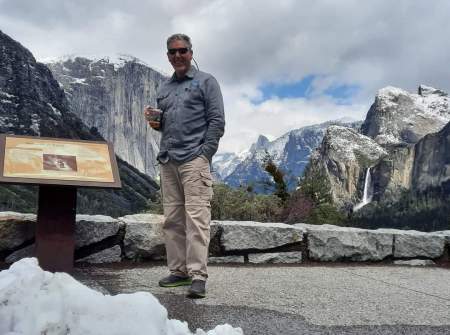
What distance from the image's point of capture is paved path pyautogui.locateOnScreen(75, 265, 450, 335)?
276cm

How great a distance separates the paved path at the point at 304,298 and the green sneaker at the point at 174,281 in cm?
11

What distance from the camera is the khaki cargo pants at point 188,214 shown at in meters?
3.48

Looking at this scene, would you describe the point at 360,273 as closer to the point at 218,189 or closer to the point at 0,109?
the point at 218,189

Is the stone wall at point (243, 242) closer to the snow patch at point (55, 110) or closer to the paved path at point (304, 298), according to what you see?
the paved path at point (304, 298)

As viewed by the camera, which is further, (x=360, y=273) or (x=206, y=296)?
(x=360, y=273)

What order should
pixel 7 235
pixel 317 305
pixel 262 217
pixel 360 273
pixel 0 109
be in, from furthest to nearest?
1. pixel 0 109
2. pixel 262 217
3. pixel 360 273
4. pixel 7 235
5. pixel 317 305

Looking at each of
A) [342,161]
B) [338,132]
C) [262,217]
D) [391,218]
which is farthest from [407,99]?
[262,217]

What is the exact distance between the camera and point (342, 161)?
137750 mm

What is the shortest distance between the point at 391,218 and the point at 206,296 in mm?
112910

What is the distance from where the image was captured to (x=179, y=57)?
363 cm

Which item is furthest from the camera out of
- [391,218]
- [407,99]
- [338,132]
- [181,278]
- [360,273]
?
[407,99]

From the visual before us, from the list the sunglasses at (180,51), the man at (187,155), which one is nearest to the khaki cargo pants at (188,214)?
the man at (187,155)

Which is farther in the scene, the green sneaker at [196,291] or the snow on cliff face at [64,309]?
the green sneaker at [196,291]

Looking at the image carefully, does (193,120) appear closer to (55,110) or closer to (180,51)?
(180,51)
